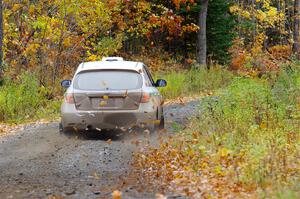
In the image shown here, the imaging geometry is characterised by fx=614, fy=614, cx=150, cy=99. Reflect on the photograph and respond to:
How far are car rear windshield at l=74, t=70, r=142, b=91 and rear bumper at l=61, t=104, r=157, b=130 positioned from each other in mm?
508

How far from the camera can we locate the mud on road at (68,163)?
841 cm

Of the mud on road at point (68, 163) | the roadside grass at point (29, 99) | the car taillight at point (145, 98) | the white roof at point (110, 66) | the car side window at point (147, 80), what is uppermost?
the white roof at point (110, 66)

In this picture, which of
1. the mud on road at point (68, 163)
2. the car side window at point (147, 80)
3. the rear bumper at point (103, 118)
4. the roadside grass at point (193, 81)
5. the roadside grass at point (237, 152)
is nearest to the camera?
the roadside grass at point (237, 152)

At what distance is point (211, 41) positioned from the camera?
32250 mm

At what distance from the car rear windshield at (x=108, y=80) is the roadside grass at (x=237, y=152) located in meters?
1.47

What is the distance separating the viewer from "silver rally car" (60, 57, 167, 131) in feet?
40.8

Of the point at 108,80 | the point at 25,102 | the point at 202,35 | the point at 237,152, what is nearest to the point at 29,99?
the point at 25,102

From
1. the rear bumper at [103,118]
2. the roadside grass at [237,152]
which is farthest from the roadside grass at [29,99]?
the roadside grass at [237,152]

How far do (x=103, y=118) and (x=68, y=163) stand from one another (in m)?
2.36

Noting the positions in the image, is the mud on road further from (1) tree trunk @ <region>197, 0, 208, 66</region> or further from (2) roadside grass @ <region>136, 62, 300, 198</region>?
(1) tree trunk @ <region>197, 0, 208, 66</region>

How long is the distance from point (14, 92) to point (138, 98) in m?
6.77

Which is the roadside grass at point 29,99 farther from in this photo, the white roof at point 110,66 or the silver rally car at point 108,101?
the silver rally car at point 108,101

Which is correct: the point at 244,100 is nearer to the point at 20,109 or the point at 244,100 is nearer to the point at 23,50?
the point at 20,109

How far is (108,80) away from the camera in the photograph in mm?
12719
